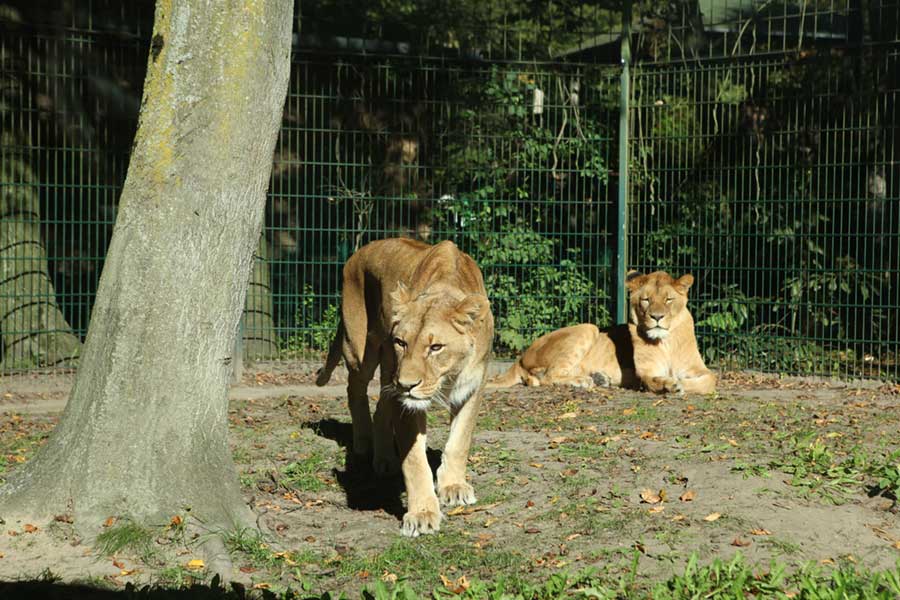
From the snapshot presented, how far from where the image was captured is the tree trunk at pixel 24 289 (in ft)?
35.4

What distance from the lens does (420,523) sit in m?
5.50

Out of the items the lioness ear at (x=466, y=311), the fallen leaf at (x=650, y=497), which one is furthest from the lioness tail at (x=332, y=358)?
the fallen leaf at (x=650, y=497)

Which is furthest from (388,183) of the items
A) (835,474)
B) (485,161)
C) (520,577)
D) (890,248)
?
(520,577)

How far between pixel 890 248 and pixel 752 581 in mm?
7177

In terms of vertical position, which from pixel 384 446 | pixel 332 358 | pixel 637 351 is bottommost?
pixel 384 446

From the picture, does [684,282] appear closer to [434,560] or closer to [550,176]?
[550,176]

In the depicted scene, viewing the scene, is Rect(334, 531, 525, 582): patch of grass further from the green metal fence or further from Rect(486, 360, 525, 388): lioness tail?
the green metal fence

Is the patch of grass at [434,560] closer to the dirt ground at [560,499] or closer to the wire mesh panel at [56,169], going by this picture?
the dirt ground at [560,499]

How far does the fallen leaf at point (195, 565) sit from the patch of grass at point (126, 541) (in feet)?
0.57

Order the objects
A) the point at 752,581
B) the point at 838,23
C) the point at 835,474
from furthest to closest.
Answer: the point at 838,23, the point at 835,474, the point at 752,581

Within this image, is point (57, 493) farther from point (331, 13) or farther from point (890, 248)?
point (331, 13)

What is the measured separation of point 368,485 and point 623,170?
6.50 m

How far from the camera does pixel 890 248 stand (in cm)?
1084

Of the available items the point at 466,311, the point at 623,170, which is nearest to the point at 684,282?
the point at 623,170
